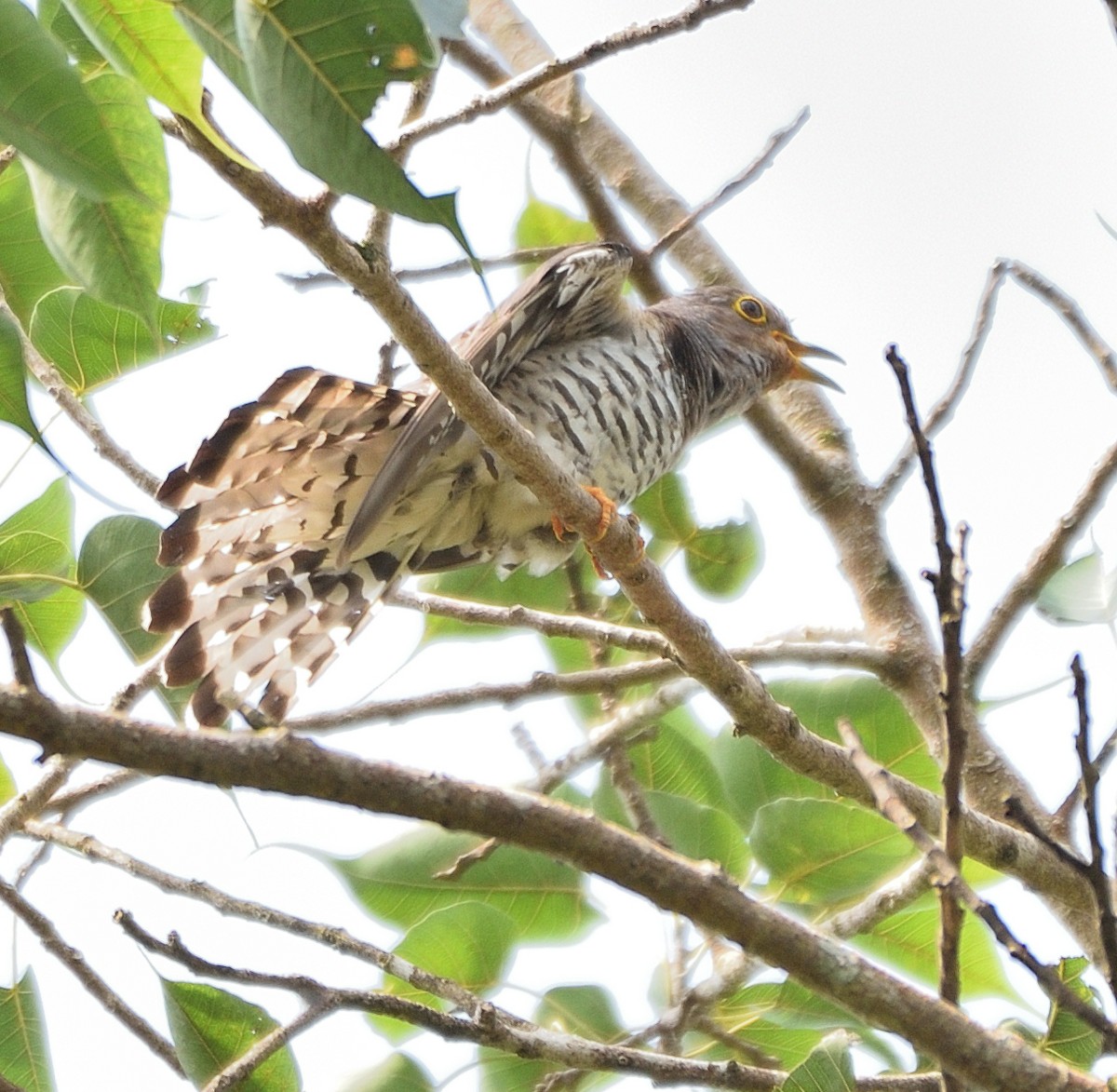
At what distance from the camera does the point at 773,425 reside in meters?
3.47

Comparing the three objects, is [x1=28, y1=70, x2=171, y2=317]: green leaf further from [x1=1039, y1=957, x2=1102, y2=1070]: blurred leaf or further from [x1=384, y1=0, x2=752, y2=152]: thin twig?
[x1=1039, y1=957, x2=1102, y2=1070]: blurred leaf

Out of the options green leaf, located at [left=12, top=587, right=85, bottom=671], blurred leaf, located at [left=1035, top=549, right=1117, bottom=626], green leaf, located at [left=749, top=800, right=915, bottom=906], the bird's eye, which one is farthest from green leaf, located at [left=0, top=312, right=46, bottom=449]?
the bird's eye

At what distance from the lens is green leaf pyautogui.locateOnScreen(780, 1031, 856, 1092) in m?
1.54

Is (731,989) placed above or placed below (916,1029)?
above

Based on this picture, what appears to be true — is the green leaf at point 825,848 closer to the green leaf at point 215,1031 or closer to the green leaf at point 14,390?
the green leaf at point 215,1031

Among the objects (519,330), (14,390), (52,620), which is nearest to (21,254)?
(52,620)


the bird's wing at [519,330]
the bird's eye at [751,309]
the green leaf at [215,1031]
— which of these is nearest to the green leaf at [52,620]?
the bird's wing at [519,330]

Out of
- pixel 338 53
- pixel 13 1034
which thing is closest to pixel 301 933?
pixel 13 1034

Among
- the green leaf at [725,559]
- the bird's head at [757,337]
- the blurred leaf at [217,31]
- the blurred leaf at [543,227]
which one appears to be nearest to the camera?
the blurred leaf at [217,31]

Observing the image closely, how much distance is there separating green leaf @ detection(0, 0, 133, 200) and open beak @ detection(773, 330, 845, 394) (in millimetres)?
3265

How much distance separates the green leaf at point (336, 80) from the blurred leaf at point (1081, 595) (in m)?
1.34

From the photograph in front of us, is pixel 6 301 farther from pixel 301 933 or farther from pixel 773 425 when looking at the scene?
pixel 773 425

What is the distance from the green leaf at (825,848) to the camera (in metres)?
2.31

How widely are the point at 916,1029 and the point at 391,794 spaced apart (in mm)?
574
